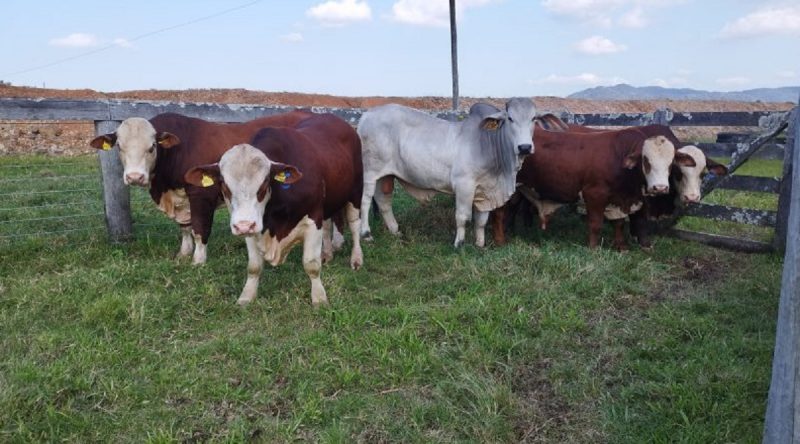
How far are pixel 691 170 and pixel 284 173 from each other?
458 centimetres

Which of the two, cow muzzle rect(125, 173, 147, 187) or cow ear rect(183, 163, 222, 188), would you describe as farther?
cow muzzle rect(125, 173, 147, 187)

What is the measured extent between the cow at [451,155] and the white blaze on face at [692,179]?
1.76 m

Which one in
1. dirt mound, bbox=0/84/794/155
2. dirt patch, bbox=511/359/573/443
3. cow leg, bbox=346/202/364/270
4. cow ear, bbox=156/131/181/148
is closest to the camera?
Answer: dirt patch, bbox=511/359/573/443

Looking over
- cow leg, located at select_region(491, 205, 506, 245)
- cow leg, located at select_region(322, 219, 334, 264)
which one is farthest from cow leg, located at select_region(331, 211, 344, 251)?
cow leg, located at select_region(491, 205, 506, 245)

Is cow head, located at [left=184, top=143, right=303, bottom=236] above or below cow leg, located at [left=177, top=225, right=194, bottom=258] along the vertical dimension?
above

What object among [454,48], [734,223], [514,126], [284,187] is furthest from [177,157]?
[454,48]

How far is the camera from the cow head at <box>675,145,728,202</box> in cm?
688

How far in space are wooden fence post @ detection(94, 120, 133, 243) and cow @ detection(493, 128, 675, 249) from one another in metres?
4.28

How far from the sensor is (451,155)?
771 cm

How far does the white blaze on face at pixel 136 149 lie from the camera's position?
5.95 m

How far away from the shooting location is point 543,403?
12.2 feet

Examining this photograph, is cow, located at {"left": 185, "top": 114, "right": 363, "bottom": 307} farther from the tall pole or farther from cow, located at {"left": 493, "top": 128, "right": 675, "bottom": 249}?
the tall pole

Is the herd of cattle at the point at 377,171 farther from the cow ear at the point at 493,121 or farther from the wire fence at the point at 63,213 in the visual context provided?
the wire fence at the point at 63,213

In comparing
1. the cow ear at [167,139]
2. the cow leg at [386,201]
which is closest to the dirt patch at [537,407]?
the cow ear at [167,139]
